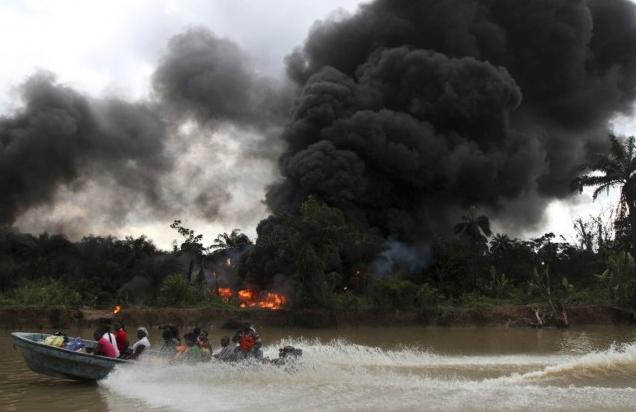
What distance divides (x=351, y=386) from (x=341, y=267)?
35.8 metres

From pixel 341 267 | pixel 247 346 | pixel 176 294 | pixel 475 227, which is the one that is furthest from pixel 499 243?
pixel 247 346

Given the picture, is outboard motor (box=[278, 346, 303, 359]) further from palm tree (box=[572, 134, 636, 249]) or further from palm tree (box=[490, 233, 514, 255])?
palm tree (box=[490, 233, 514, 255])

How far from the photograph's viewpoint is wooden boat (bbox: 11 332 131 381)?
11188 millimetres

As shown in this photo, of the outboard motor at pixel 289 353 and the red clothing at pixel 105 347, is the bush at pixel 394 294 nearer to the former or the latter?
the outboard motor at pixel 289 353

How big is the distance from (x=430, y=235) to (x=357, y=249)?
2266 centimetres

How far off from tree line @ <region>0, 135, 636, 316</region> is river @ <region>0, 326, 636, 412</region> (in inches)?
699

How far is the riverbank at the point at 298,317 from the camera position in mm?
30797

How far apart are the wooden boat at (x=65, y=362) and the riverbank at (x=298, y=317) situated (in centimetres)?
2014

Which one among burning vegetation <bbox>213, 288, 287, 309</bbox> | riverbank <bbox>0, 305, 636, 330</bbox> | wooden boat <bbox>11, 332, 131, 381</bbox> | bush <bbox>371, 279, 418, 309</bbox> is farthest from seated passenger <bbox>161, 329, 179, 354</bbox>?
burning vegetation <bbox>213, 288, 287, 309</bbox>

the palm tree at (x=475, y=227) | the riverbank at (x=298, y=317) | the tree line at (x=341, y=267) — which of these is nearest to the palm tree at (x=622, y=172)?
the tree line at (x=341, y=267)

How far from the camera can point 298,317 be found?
32.0 m

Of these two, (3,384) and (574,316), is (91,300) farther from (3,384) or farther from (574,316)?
(574,316)

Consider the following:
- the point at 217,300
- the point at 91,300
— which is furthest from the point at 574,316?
the point at 91,300

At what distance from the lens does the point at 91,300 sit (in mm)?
40656
